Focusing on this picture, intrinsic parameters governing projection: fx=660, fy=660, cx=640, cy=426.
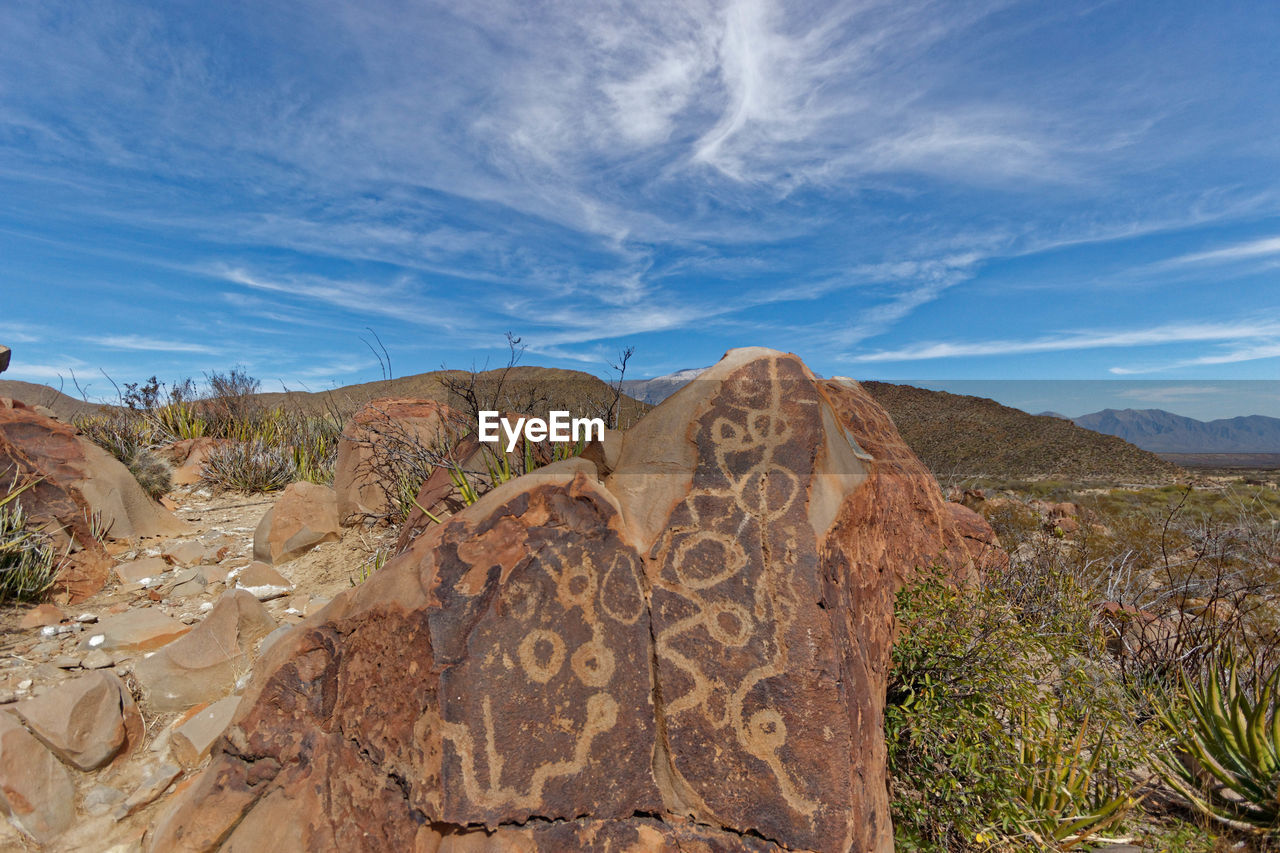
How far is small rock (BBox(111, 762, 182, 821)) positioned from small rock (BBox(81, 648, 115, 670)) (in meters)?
1.39

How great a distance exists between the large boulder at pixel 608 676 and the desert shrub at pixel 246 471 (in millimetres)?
8468

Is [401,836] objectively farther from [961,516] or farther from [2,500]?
[2,500]

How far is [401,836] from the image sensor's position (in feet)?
8.60

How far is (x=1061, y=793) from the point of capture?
348cm

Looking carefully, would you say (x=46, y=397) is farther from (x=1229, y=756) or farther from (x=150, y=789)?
(x=1229, y=756)

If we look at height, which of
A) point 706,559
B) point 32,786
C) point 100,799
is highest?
point 706,559

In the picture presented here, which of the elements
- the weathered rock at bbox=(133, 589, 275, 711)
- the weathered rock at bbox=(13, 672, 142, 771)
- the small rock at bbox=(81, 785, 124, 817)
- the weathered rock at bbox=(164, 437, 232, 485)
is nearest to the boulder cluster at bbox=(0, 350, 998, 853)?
the small rock at bbox=(81, 785, 124, 817)

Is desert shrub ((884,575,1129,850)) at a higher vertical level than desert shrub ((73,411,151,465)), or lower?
lower

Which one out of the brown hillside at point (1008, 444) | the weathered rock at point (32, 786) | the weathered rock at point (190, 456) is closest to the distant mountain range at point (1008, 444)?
the brown hillside at point (1008, 444)

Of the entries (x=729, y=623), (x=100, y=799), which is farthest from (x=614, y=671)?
(x=100, y=799)

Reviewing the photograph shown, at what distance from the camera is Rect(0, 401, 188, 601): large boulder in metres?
6.48

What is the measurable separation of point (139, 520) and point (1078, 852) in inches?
365

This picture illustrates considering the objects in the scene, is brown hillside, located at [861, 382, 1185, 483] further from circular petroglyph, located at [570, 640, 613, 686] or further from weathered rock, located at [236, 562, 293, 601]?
circular petroglyph, located at [570, 640, 613, 686]

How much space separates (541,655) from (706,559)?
79 centimetres
